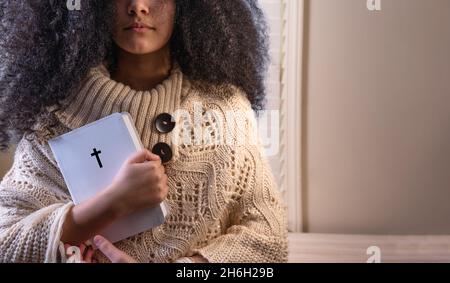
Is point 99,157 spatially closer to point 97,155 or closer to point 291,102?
point 97,155

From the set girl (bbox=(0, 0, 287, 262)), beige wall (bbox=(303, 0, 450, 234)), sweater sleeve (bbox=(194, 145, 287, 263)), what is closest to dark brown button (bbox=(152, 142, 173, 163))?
girl (bbox=(0, 0, 287, 262))

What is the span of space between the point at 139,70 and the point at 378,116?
39 cm

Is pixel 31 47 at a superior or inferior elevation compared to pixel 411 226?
superior

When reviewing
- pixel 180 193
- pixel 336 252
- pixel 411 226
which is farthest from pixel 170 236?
pixel 411 226

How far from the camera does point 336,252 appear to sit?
3.12 feet

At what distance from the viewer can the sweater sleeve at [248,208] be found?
34.3 inches

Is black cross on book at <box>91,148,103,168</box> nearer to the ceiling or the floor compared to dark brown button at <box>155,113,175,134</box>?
nearer to the floor

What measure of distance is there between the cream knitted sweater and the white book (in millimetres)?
14

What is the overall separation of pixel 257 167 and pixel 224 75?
0.15 meters

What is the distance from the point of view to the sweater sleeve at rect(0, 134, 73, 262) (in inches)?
33.1

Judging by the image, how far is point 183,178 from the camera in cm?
88

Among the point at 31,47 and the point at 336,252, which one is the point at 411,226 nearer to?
the point at 336,252

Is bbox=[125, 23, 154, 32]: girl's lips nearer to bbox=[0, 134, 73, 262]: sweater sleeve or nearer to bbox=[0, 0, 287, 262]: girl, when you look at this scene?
bbox=[0, 0, 287, 262]: girl

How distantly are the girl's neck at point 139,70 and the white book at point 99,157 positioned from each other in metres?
0.06
